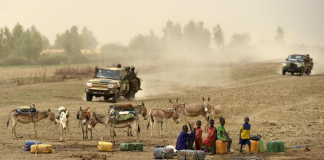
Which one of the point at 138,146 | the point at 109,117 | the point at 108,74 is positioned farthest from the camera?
the point at 108,74

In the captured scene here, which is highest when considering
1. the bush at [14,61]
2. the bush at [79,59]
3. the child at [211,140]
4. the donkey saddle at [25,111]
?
the bush at [79,59]

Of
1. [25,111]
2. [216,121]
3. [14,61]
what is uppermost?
[14,61]

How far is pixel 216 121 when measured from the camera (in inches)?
1088

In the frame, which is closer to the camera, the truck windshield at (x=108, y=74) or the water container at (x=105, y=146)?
the water container at (x=105, y=146)

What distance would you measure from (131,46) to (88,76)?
122m

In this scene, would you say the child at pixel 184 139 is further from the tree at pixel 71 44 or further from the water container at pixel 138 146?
the tree at pixel 71 44

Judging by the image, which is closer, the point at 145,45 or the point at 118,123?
the point at 118,123

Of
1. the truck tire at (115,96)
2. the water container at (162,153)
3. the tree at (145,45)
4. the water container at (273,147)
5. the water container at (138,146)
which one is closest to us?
the water container at (162,153)

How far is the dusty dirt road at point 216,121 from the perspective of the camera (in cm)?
1844

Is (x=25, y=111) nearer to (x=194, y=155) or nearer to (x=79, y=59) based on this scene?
(x=194, y=155)

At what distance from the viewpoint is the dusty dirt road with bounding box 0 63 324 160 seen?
1844cm

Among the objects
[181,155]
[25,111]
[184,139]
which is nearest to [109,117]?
[25,111]

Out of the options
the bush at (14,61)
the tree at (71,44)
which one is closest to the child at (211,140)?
the bush at (14,61)

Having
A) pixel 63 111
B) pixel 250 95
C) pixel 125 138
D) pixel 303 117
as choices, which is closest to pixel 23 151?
pixel 63 111
